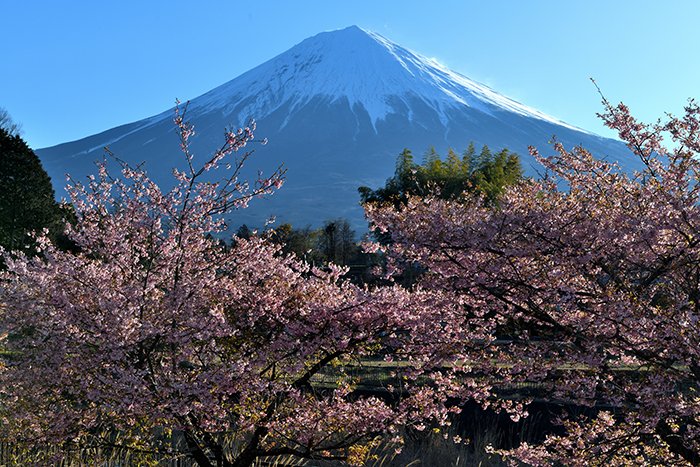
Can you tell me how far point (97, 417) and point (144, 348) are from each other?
1213 mm

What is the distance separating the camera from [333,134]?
18850 cm

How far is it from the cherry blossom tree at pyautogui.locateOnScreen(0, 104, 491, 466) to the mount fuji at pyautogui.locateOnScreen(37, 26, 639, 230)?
449 feet

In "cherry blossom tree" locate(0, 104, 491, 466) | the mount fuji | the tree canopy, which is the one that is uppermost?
the mount fuji

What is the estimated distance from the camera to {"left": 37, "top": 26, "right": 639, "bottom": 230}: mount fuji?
524 feet

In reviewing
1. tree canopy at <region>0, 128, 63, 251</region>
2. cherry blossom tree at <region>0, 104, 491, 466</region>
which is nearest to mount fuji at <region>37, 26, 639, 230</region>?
tree canopy at <region>0, 128, 63, 251</region>

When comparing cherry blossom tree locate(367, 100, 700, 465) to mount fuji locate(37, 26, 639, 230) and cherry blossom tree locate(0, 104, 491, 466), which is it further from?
mount fuji locate(37, 26, 639, 230)

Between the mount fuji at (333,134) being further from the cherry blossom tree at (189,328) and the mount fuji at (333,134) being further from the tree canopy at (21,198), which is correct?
the cherry blossom tree at (189,328)

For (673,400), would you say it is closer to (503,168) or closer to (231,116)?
(503,168)

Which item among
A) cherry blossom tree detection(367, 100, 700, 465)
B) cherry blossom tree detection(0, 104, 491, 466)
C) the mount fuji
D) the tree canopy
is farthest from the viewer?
the mount fuji

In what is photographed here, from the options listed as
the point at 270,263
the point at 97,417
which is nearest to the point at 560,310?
the point at 270,263

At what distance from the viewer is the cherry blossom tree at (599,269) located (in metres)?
4.09

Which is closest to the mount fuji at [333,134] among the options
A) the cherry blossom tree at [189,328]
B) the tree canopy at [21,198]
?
the tree canopy at [21,198]

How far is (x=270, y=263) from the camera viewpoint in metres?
5.65

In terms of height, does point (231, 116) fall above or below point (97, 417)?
above
